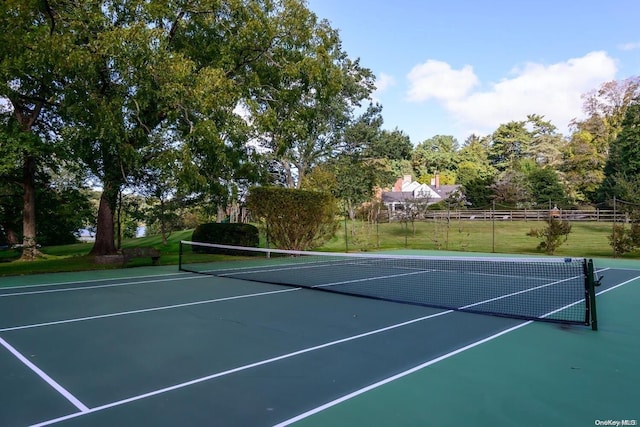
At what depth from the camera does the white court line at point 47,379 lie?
134 inches

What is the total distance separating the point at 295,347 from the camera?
16.3 feet

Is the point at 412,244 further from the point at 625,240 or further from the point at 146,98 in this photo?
the point at 146,98

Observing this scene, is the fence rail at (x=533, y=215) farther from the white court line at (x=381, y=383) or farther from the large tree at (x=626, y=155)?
the white court line at (x=381, y=383)

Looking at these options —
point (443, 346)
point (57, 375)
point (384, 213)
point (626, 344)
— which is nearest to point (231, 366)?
point (57, 375)

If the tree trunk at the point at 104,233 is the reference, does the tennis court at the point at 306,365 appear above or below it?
below

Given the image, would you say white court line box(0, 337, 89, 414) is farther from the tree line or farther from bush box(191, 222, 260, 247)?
bush box(191, 222, 260, 247)

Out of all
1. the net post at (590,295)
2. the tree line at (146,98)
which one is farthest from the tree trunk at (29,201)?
the net post at (590,295)

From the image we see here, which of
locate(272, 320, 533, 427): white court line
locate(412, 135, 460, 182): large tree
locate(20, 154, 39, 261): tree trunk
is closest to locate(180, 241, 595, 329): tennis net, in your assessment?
locate(272, 320, 533, 427): white court line

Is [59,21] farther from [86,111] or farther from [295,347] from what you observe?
[295,347]

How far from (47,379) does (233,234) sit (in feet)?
46.1

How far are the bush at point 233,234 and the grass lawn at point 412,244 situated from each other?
1653 mm

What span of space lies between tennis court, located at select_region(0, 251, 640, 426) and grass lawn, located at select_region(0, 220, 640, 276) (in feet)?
22.1

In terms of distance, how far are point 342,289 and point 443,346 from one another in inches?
170

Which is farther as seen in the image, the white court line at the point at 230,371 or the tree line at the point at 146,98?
the tree line at the point at 146,98
